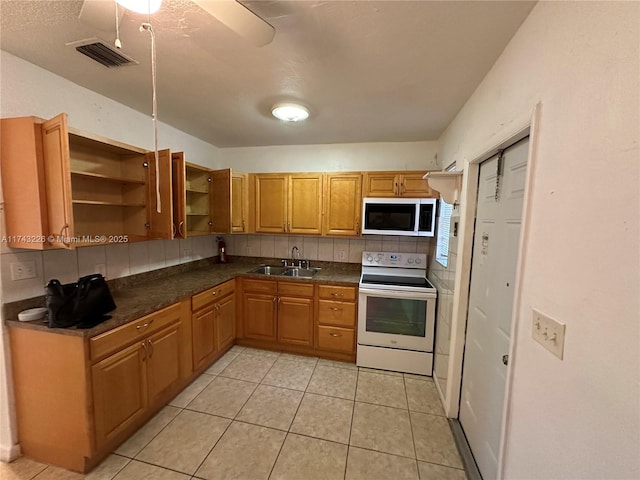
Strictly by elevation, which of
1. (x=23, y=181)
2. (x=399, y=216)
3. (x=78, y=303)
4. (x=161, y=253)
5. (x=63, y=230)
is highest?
(x=23, y=181)

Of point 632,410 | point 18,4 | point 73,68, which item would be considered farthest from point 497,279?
point 73,68

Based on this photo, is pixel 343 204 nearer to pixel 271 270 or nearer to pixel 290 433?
pixel 271 270

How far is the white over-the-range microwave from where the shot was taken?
2.68m

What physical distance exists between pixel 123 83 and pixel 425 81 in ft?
6.92

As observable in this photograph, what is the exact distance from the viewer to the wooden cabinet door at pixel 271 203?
317 cm

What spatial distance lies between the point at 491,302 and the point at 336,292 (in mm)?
1526

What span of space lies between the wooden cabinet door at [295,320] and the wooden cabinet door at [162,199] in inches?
53.9

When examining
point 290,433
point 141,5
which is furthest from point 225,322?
point 141,5

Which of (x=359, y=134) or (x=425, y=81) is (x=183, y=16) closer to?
(x=425, y=81)

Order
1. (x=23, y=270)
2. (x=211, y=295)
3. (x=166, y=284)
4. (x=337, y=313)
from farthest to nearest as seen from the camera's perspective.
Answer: (x=337, y=313), (x=211, y=295), (x=166, y=284), (x=23, y=270)

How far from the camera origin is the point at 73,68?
1.68m

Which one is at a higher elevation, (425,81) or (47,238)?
(425,81)

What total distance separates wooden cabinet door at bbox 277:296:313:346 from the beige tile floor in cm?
37

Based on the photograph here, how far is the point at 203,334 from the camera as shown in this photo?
8.08 feet
